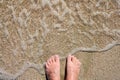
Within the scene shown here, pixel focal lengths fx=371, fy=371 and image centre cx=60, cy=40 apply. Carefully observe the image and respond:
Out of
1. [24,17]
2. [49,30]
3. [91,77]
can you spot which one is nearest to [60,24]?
[49,30]

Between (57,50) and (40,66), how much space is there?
0.18 metres

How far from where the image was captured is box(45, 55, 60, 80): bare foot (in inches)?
111

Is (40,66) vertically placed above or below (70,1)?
below

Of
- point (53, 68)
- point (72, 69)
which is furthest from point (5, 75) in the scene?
point (72, 69)

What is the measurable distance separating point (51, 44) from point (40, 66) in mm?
188

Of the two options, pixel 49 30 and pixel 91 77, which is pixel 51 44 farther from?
pixel 91 77

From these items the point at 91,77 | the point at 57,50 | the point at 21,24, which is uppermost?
the point at 21,24

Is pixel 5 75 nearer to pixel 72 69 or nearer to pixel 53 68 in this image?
pixel 53 68

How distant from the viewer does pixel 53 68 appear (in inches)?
111

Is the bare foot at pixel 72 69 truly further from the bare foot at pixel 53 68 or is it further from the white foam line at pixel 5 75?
the white foam line at pixel 5 75

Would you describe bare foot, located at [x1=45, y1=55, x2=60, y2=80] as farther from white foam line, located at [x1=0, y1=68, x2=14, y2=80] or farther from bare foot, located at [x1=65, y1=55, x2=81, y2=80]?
white foam line, located at [x1=0, y1=68, x2=14, y2=80]

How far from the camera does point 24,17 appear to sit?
2.81 m

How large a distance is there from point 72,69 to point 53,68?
0.48ft

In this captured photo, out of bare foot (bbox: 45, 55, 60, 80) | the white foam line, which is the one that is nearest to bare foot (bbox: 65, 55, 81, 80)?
bare foot (bbox: 45, 55, 60, 80)
